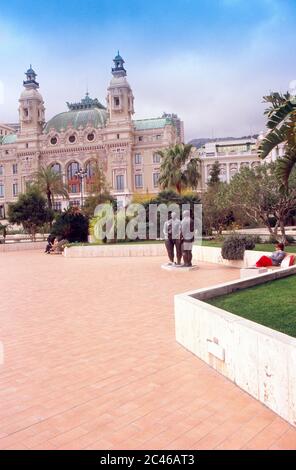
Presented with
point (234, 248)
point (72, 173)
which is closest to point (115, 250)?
point (234, 248)

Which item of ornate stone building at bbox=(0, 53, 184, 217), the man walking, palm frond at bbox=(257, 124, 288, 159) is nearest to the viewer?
palm frond at bbox=(257, 124, 288, 159)

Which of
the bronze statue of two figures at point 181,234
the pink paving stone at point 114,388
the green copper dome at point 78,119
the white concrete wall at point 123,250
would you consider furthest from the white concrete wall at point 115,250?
the green copper dome at point 78,119

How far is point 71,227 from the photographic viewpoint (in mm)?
24281

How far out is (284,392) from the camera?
350 centimetres

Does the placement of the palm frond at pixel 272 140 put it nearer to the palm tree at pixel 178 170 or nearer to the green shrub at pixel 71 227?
the green shrub at pixel 71 227

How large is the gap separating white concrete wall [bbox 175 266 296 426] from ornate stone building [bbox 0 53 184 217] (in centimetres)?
6066

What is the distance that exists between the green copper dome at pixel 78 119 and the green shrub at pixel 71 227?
53151mm

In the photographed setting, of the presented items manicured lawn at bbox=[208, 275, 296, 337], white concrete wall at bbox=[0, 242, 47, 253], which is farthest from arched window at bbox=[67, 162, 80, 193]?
manicured lawn at bbox=[208, 275, 296, 337]

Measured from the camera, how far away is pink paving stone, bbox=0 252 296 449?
3301mm

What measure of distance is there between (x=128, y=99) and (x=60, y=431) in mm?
73007

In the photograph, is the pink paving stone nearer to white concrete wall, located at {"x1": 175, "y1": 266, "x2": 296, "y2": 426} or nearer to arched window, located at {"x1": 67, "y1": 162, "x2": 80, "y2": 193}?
white concrete wall, located at {"x1": 175, "y1": 266, "x2": 296, "y2": 426}

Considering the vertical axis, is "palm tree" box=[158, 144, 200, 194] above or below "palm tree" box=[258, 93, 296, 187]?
above

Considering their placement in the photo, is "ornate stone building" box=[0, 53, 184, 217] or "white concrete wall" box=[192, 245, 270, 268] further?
"ornate stone building" box=[0, 53, 184, 217]

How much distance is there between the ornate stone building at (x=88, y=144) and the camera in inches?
2756
